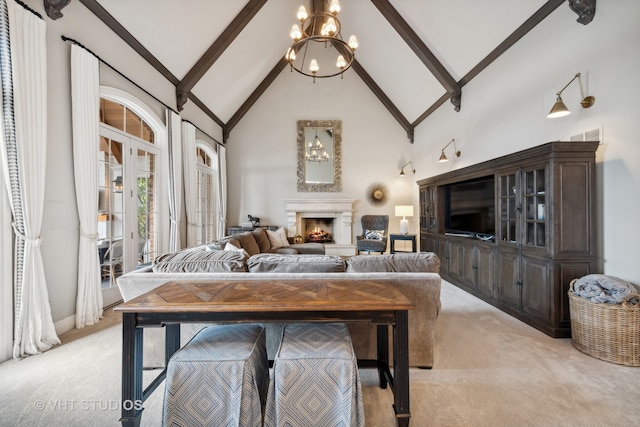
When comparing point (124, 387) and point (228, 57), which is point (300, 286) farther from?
point (228, 57)

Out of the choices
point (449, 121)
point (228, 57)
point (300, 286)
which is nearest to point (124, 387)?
point (300, 286)

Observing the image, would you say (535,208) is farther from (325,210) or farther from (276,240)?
(325,210)

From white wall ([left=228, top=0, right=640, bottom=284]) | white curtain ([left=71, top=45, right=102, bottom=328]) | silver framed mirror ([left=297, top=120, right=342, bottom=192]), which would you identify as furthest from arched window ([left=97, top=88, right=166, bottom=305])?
silver framed mirror ([left=297, top=120, right=342, bottom=192])

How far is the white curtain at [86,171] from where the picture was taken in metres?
2.62

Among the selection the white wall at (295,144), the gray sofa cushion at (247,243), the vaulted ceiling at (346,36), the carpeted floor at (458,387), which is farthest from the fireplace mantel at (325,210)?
the carpeted floor at (458,387)

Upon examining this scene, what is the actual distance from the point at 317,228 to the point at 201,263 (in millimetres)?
5225

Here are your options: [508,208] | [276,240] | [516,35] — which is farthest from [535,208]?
[276,240]

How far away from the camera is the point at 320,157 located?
686 cm

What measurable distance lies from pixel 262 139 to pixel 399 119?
3550 mm

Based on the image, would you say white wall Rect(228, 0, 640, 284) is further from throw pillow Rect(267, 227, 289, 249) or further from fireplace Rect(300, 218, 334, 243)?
throw pillow Rect(267, 227, 289, 249)

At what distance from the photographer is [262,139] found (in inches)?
270

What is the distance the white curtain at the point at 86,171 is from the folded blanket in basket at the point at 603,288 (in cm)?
455
